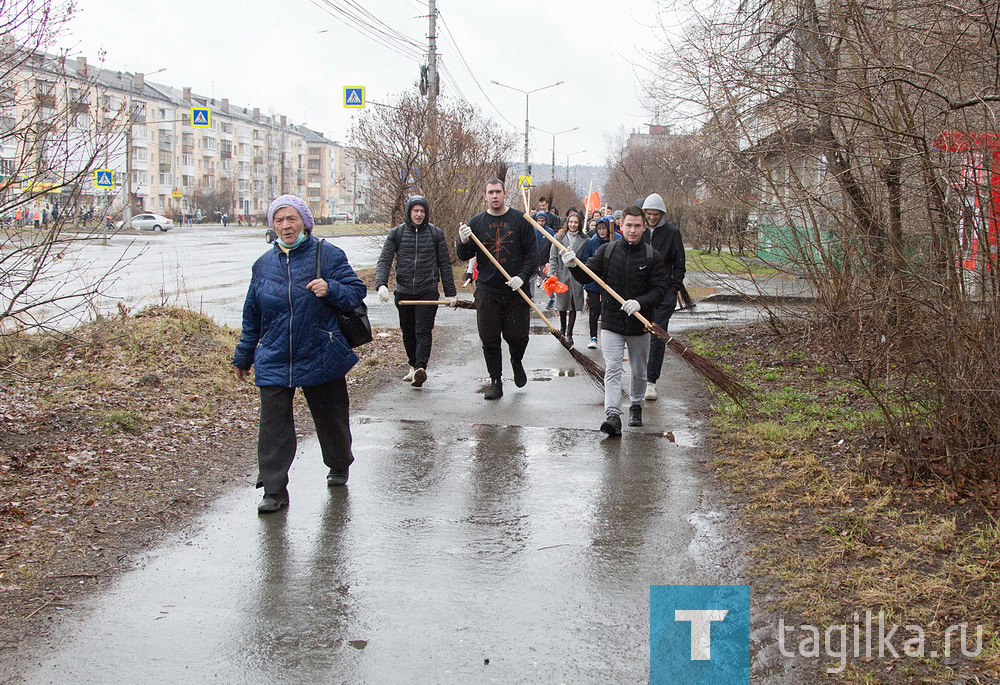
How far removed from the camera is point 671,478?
618cm

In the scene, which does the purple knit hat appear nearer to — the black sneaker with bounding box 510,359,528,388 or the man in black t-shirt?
the man in black t-shirt

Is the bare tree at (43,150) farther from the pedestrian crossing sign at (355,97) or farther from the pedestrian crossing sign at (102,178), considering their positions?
the pedestrian crossing sign at (355,97)

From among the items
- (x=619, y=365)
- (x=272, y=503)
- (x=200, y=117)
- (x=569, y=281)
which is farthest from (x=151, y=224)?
(x=272, y=503)

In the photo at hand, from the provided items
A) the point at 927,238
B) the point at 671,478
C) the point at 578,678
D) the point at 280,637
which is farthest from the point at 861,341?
the point at 280,637

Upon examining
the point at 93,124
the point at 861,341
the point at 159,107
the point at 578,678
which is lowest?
the point at 578,678

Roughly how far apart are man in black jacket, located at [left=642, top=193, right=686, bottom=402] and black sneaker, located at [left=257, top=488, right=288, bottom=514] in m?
4.24

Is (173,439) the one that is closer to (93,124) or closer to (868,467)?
(93,124)

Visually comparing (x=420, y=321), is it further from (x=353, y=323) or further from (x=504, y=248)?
(x=353, y=323)

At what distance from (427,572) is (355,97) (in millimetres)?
19958

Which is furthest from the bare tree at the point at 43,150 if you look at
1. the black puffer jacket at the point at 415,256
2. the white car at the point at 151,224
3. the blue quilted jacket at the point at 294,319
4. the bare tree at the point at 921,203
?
the white car at the point at 151,224

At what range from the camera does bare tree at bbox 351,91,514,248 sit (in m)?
22.2

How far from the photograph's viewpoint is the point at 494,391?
883 cm

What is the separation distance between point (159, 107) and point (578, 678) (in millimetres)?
92172

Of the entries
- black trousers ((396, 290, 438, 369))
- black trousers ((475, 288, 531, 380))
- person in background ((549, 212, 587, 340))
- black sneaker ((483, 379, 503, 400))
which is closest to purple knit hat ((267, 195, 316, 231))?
black trousers ((475, 288, 531, 380))
